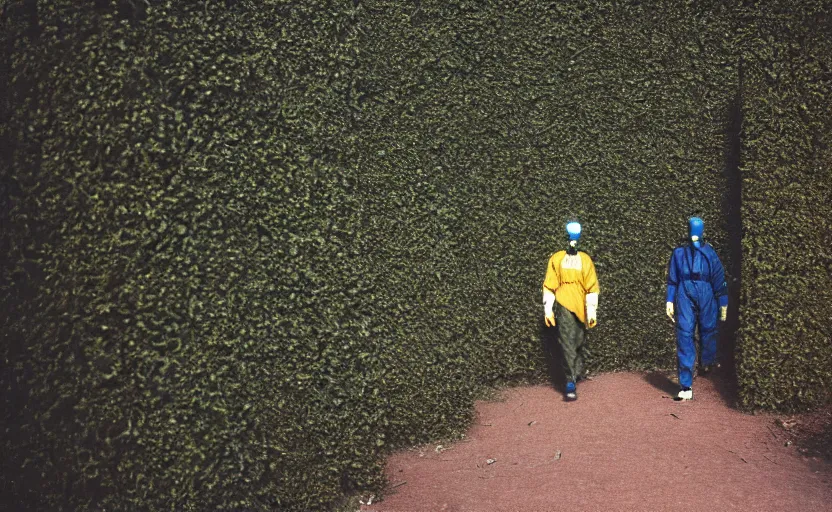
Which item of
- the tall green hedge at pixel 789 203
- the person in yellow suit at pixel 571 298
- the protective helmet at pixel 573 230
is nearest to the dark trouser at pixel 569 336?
the person in yellow suit at pixel 571 298

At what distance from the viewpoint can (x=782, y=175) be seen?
27.5ft

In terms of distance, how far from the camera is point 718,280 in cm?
916

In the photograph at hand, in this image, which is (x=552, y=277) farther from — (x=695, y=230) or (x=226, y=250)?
(x=226, y=250)

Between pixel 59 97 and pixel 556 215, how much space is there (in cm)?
655

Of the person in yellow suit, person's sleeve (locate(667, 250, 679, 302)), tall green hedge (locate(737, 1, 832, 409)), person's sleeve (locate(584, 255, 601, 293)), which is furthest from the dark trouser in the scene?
tall green hedge (locate(737, 1, 832, 409))

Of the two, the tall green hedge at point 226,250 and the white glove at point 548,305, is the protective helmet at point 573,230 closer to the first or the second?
the white glove at point 548,305

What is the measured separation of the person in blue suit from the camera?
912 cm

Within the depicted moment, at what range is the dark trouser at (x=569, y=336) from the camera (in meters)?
9.39

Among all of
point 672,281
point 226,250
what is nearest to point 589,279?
point 672,281

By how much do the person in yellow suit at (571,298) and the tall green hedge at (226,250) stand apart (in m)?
1.02

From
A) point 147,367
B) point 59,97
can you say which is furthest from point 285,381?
point 59,97

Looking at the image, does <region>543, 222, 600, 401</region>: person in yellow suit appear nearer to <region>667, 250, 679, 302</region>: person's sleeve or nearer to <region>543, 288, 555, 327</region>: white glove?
<region>543, 288, 555, 327</region>: white glove

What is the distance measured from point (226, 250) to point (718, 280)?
228 inches

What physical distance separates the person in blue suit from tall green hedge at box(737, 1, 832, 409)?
2.17 ft
